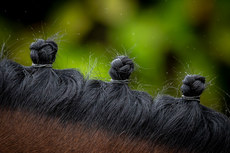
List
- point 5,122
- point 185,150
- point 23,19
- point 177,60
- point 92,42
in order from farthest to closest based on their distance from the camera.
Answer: point 23,19 < point 92,42 < point 177,60 < point 5,122 < point 185,150

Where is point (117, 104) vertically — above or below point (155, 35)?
below

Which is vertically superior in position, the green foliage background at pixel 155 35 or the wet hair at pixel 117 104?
the green foliage background at pixel 155 35

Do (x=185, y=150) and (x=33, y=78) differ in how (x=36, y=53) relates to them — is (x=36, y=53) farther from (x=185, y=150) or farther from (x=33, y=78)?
(x=185, y=150)

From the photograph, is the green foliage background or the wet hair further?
the green foliage background

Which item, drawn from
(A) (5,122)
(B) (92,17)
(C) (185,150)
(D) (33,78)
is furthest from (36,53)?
(B) (92,17)

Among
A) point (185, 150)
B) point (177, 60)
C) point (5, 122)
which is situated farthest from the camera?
point (177, 60)

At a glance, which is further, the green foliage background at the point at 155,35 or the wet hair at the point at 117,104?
the green foliage background at the point at 155,35

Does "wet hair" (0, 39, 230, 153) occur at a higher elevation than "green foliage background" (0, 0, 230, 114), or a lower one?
lower

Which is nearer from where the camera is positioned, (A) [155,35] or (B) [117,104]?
(B) [117,104]
